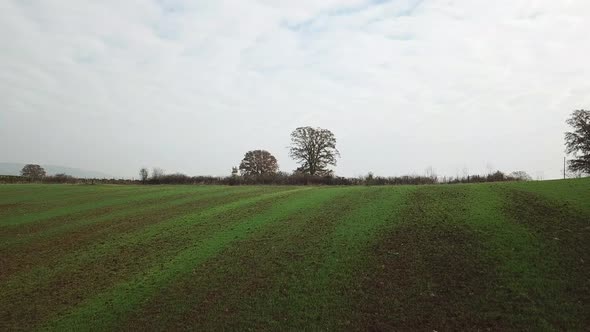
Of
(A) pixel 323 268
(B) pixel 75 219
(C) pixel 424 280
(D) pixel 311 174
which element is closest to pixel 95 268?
(A) pixel 323 268

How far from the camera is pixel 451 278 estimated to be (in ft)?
45.3

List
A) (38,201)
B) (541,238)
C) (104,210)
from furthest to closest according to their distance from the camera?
1. (38,201)
2. (104,210)
3. (541,238)

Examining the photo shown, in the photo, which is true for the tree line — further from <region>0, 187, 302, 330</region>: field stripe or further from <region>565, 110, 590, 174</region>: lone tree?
<region>0, 187, 302, 330</region>: field stripe

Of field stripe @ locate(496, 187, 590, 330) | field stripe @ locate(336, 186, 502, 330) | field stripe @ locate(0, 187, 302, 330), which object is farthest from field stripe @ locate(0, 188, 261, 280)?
field stripe @ locate(496, 187, 590, 330)

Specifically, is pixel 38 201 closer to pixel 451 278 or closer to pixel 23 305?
pixel 23 305

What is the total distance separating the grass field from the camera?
12070mm

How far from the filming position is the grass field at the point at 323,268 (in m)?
12.1

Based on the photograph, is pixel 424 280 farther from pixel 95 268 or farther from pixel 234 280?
pixel 95 268

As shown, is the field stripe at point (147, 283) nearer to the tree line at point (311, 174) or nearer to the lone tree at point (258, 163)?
the tree line at point (311, 174)

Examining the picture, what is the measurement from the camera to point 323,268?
15.6 metres

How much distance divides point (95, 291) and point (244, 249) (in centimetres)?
659

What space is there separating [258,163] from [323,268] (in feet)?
259

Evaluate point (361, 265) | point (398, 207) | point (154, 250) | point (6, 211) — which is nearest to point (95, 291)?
point (154, 250)

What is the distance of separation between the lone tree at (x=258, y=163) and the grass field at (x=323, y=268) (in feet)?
214
